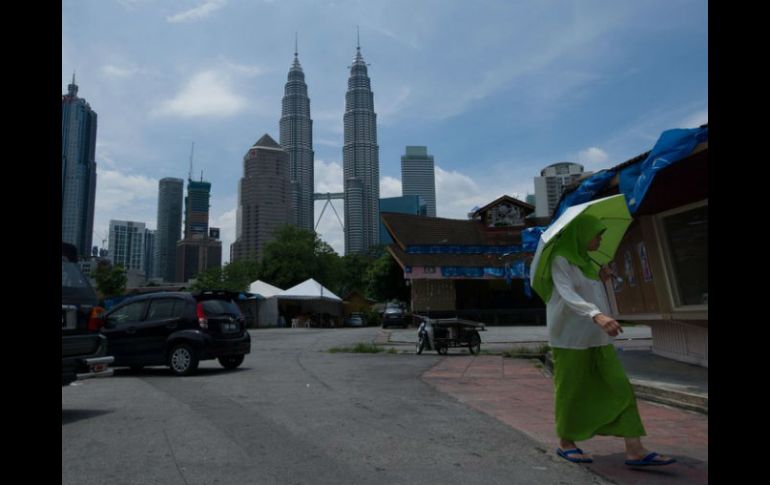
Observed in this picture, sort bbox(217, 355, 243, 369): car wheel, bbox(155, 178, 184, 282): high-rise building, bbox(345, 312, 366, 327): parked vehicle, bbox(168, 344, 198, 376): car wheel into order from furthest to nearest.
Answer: bbox(155, 178, 184, 282): high-rise building, bbox(345, 312, 366, 327): parked vehicle, bbox(217, 355, 243, 369): car wheel, bbox(168, 344, 198, 376): car wheel

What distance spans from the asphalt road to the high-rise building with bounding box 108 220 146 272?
147672mm

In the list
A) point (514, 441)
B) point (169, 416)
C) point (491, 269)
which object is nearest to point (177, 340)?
point (169, 416)

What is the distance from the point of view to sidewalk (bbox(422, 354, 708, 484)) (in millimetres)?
3592

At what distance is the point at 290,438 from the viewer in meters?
4.62

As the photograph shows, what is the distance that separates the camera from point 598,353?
12.7ft

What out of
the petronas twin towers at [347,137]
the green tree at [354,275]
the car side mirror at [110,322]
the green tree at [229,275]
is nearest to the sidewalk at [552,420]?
the car side mirror at [110,322]

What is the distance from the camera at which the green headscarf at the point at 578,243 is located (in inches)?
156

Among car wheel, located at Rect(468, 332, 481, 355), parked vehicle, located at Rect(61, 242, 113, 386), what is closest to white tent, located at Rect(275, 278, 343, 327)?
car wheel, located at Rect(468, 332, 481, 355)

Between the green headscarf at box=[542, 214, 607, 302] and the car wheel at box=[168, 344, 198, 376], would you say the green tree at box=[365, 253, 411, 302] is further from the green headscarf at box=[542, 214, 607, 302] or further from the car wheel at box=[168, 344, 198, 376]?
the green headscarf at box=[542, 214, 607, 302]

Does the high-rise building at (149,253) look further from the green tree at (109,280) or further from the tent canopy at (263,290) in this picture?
the tent canopy at (263,290)
